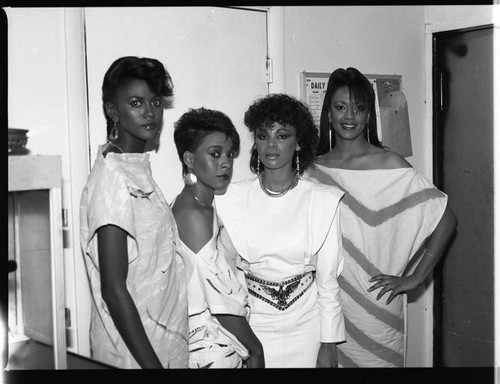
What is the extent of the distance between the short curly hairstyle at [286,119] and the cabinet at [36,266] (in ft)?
1.86

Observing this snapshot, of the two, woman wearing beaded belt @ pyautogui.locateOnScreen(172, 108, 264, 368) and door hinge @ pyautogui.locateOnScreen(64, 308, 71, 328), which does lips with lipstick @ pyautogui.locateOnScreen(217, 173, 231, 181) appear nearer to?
Result: woman wearing beaded belt @ pyautogui.locateOnScreen(172, 108, 264, 368)

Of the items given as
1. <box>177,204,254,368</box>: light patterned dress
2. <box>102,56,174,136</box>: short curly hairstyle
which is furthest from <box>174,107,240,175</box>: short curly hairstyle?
<box>177,204,254,368</box>: light patterned dress

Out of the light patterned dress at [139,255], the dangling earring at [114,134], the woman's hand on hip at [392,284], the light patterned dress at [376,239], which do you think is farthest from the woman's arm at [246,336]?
the dangling earring at [114,134]

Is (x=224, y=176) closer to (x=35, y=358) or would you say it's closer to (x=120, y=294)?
(x=120, y=294)

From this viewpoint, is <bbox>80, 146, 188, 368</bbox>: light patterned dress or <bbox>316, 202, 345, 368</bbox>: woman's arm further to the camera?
<bbox>316, 202, 345, 368</bbox>: woman's arm

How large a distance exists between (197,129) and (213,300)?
0.49 metres

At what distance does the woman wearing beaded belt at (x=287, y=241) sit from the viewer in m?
1.60

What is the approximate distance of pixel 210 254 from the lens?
59.6 inches

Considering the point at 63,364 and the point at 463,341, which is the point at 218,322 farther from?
the point at 463,341

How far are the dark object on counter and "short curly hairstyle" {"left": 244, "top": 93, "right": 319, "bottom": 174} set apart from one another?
628 mm

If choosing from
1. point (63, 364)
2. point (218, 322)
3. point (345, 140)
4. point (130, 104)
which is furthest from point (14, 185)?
point (345, 140)

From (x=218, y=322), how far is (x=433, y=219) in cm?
77

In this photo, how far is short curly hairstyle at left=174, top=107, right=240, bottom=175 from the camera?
1.59 metres

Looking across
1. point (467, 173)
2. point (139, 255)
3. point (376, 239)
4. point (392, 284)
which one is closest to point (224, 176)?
point (139, 255)
